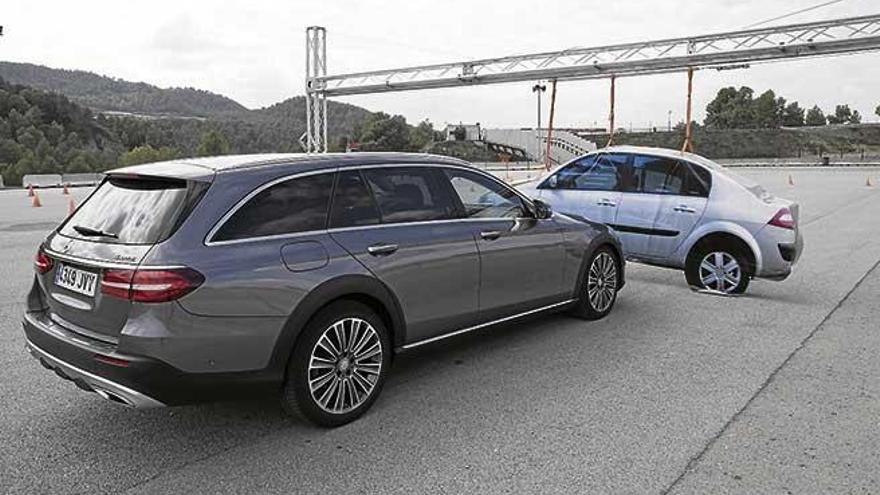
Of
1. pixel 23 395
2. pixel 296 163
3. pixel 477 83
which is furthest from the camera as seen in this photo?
pixel 477 83

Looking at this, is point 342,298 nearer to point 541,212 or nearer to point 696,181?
point 541,212

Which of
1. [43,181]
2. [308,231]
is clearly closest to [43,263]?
[308,231]

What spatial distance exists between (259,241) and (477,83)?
163 ft

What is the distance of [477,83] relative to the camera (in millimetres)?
51250

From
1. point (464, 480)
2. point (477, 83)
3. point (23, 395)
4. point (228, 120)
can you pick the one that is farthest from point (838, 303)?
point (228, 120)

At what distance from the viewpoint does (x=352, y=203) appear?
4.12m

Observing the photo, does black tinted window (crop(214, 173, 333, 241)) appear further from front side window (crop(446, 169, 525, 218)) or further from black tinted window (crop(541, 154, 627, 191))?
black tinted window (crop(541, 154, 627, 191))

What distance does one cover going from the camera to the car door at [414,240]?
406 centimetres

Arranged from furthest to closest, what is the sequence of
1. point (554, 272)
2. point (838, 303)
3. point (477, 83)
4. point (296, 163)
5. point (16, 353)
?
point (477, 83), point (838, 303), point (554, 272), point (16, 353), point (296, 163)

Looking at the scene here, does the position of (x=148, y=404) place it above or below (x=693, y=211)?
below

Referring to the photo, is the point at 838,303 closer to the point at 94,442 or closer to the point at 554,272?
the point at 554,272

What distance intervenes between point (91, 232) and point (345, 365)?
1.62 meters

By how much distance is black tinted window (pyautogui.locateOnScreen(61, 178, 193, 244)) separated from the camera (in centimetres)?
345

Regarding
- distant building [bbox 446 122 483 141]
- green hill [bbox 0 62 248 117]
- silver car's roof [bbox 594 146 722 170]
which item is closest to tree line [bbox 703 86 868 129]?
distant building [bbox 446 122 483 141]
